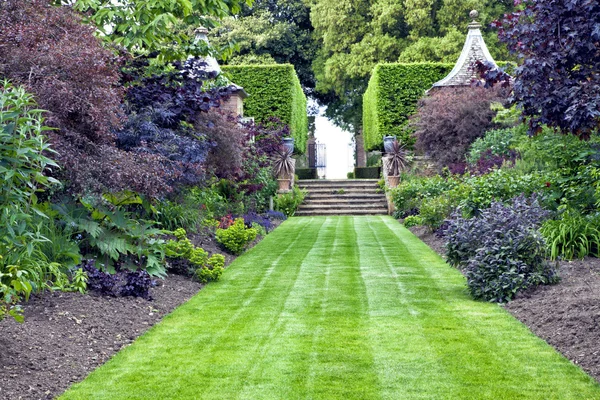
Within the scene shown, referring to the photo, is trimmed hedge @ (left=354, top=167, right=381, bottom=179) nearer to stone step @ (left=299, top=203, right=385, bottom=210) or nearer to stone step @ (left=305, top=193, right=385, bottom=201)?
stone step @ (left=305, top=193, right=385, bottom=201)

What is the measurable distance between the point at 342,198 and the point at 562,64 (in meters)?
17.8

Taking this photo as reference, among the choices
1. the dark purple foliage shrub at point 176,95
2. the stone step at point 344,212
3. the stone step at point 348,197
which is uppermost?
the dark purple foliage shrub at point 176,95

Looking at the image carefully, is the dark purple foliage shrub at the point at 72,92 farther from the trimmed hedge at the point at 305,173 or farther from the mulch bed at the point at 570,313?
the trimmed hedge at the point at 305,173

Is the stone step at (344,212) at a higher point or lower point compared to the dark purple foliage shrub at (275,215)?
lower

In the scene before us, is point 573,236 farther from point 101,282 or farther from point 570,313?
point 101,282

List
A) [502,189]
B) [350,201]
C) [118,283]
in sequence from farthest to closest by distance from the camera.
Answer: [350,201] < [502,189] < [118,283]

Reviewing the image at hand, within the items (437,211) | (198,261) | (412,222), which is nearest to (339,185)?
(412,222)

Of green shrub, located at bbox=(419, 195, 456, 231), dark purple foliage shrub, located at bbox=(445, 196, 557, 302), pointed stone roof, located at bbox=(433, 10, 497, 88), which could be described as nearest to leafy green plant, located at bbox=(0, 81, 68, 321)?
dark purple foliage shrub, located at bbox=(445, 196, 557, 302)

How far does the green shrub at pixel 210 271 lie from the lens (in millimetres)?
9500

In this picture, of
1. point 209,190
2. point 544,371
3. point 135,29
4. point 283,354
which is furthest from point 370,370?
point 209,190

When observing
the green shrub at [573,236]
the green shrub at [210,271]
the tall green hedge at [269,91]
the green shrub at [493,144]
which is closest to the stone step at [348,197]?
the tall green hedge at [269,91]

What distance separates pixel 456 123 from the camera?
2020 cm

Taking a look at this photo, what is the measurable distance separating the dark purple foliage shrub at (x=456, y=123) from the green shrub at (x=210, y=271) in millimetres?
11695

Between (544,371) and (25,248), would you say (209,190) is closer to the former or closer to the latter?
(25,248)
